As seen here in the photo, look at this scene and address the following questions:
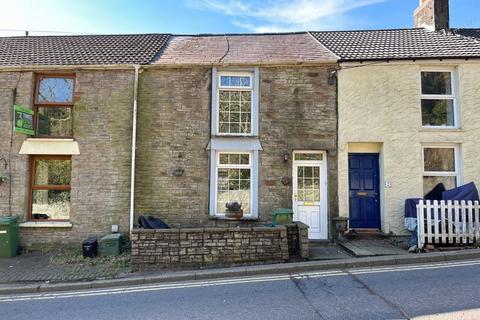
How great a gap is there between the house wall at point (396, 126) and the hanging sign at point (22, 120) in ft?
28.7

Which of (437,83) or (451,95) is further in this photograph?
(437,83)

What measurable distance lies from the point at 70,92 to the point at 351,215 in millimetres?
9055

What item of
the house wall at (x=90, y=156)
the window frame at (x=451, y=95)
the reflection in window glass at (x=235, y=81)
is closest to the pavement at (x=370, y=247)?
the window frame at (x=451, y=95)

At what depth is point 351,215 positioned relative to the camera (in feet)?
30.4

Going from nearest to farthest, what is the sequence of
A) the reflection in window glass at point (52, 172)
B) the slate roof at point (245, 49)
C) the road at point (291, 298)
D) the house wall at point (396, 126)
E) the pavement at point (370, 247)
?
the road at point (291, 298), the pavement at point (370, 247), the house wall at point (396, 126), the reflection in window glass at point (52, 172), the slate roof at point (245, 49)

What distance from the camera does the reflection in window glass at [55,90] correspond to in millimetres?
9602

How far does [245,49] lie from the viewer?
10.7 m

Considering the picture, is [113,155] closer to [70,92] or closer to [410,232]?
[70,92]

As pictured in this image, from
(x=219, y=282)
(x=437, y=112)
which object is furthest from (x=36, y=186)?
(x=437, y=112)

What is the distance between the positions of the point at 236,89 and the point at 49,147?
564 centimetres

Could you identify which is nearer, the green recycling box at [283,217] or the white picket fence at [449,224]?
the white picket fence at [449,224]

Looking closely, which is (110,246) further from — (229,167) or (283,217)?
(283,217)

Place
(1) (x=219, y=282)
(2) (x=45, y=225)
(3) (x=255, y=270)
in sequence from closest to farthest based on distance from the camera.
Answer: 1. (1) (x=219, y=282)
2. (3) (x=255, y=270)
3. (2) (x=45, y=225)

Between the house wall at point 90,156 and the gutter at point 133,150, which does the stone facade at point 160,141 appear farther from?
the gutter at point 133,150
